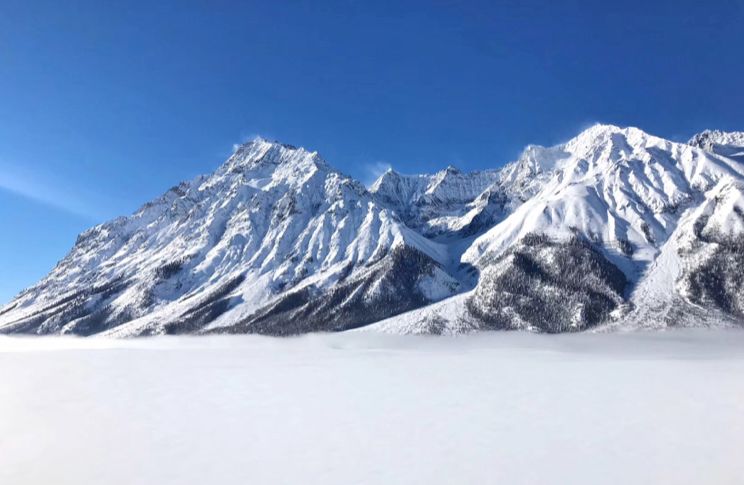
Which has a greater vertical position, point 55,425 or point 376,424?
point 55,425

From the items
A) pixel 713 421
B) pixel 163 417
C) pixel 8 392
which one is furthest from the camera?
pixel 8 392

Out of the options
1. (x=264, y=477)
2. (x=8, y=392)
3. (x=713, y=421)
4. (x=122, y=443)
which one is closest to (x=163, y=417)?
(x=122, y=443)

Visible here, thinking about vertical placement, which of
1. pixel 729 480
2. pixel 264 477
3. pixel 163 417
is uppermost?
pixel 163 417

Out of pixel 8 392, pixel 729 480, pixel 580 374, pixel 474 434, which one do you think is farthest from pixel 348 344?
pixel 729 480

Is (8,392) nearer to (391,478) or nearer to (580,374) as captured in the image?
(391,478)

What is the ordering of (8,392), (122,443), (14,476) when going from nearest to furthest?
(14,476) → (122,443) → (8,392)

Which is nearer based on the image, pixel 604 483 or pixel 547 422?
pixel 604 483
